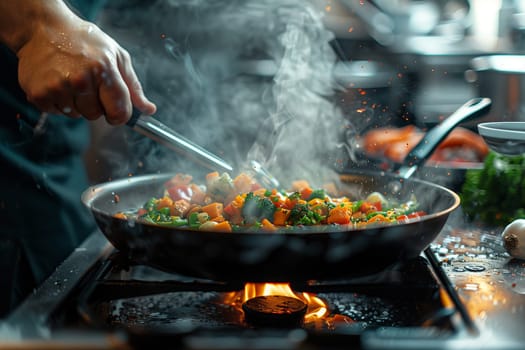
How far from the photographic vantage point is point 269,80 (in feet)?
12.1

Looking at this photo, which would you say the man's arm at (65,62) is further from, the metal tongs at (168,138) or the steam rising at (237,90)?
the steam rising at (237,90)

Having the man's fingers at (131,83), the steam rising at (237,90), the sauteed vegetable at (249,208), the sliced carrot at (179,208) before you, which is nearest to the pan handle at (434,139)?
the sauteed vegetable at (249,208)

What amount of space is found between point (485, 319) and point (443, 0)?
5.71m

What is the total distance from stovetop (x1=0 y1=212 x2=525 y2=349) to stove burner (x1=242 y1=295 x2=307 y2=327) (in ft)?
0.04

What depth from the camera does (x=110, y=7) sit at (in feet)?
10.1

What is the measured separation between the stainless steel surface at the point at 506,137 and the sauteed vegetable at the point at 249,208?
0.26 metres

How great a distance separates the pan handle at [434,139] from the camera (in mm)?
1739

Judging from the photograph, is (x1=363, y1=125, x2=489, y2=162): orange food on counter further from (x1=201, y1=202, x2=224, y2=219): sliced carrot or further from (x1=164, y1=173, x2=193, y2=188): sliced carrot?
(x1=201, y1=202, x2=224, y2=219): sliced carrot

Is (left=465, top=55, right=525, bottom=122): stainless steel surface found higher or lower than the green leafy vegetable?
lower

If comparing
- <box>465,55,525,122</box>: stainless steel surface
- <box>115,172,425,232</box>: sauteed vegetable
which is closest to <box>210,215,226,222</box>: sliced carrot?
<box>115,172,425,232</box>: sauteed vegetable

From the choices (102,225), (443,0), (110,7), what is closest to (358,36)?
(443,0)

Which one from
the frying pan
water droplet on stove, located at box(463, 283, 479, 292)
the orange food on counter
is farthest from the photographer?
the orange food on counter

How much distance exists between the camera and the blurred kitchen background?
7.72ft

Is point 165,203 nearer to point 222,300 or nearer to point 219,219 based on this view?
point 219,219
